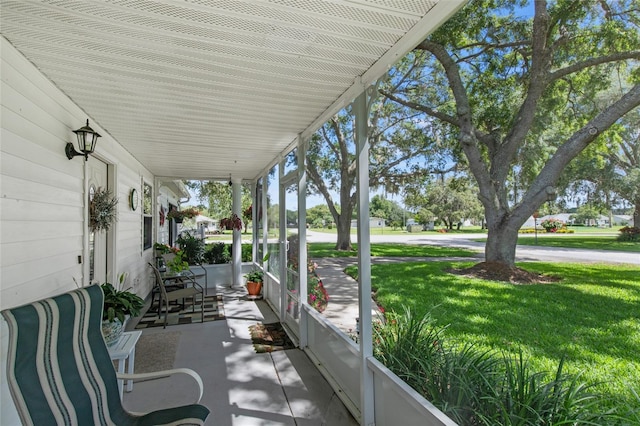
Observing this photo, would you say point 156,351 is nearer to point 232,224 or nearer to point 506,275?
point 232,224

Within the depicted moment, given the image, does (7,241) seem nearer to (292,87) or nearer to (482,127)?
(292,87)

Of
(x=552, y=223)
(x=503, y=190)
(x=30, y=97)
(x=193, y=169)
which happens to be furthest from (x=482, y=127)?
(x=552, y=223)

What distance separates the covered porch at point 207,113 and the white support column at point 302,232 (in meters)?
0.02

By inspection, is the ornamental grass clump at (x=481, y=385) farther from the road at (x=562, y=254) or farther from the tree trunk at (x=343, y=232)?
the tree trunk at (x=343, y=232)

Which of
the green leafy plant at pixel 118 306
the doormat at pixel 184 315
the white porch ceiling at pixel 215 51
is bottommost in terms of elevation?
the doormat at pixel 184 315

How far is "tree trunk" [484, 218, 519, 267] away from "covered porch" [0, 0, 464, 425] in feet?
17.1

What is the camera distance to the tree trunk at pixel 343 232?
12.1 metres

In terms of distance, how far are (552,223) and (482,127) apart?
60.3 feet

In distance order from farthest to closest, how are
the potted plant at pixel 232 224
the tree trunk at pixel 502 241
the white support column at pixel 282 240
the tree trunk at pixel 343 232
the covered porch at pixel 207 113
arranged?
1. the tree trunk at pixel 343 232
2. the potted plant at pixel 232 224
3. the tree trunk at pixel 502 241
4. the white support column at pixel 282 240
5. the covered porch at pixel 207 113

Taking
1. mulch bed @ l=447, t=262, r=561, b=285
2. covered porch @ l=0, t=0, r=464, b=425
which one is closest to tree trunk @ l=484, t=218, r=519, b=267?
mulch bed @ l=447, t=262, r=561, b=285

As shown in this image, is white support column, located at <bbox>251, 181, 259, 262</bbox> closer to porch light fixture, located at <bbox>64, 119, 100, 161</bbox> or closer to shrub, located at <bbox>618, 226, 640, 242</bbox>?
porch light fixture, located at <bbox>64, 119, 100, 161</bbox>

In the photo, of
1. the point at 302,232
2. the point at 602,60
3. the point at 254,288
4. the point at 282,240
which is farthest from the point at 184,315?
the point at 602,60

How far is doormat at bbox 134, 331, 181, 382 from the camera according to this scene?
326 centimetres

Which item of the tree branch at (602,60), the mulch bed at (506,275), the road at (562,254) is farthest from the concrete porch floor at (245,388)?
the tree branch at (602,60)
